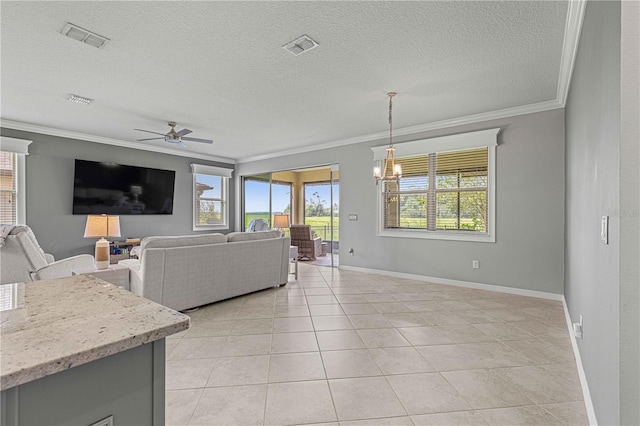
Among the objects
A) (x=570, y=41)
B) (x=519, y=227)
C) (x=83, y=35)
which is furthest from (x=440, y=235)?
(x=83, y=35)

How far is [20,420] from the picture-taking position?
0.61 meters

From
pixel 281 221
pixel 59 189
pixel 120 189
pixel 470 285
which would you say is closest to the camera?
pixel 470 285

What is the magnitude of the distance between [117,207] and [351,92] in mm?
5115

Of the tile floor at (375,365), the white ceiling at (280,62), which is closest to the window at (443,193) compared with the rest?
the white ceiling at (280,62)

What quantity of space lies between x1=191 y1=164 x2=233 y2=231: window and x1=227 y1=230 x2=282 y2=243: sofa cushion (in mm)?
3536

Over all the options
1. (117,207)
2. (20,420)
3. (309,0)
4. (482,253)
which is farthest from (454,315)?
(117,207)

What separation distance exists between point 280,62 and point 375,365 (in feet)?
9.36

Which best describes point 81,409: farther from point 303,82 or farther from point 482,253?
point 482,253

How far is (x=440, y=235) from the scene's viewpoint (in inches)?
194

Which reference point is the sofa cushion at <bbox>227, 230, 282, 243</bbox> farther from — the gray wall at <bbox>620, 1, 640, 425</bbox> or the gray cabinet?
the gray wall at <bbox>620, 1, 640, 425</bbox>

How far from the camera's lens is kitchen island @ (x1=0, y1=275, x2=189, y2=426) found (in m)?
0.62

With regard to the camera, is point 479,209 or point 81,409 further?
point 479,209

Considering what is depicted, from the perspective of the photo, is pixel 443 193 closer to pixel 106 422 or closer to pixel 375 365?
pixel 375 365

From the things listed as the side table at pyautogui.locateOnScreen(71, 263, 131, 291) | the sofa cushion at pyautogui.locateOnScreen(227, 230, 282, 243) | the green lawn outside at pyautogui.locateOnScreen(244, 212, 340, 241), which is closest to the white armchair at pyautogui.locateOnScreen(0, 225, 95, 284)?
the side table at pyautogui.locateOnScreen(71, 263, 131, 291)
